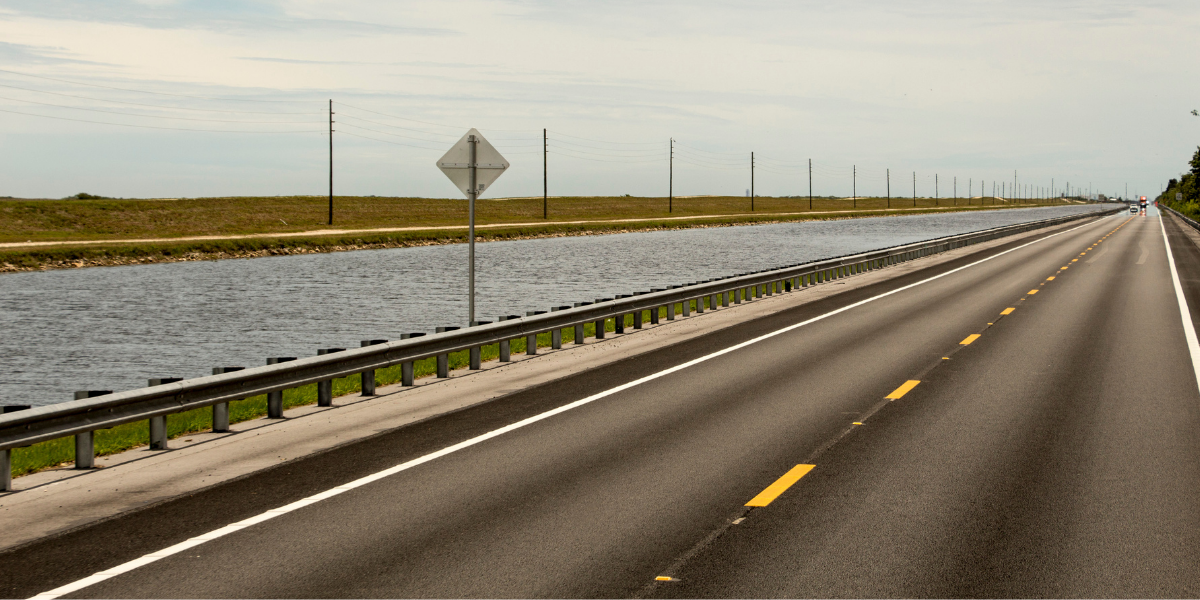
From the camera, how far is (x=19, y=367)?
20359mm

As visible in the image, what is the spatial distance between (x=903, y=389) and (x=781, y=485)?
5.15 m

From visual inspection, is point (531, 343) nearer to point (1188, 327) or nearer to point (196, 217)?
point (1188, 327)

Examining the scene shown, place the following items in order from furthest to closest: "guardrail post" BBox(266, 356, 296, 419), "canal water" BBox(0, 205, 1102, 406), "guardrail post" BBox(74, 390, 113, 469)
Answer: "canal water" BBox(0, 205, 1102, 406), "guardrail post" BBox(266, 356, 296, 419), "guardrail post" BBox(74, 390, 113, 469)

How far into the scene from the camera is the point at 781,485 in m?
8.00

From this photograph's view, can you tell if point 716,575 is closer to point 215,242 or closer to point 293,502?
point 293,502

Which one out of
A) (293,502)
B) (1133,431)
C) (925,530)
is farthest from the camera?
(1133,431)

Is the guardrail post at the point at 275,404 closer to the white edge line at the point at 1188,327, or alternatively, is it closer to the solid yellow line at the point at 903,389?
the solid yellow line at the point at 903,389

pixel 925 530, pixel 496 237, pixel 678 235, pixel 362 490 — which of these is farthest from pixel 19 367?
pixel 678 235

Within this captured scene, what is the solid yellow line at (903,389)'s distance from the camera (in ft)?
39.8

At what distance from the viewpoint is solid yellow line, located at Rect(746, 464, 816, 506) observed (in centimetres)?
753

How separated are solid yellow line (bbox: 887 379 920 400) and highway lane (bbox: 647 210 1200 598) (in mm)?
123

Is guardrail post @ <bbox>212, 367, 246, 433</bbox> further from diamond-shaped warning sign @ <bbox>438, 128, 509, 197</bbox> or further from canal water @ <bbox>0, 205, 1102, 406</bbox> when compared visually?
canal water @ <bbox>0, 205, 1102, 406</bbox>

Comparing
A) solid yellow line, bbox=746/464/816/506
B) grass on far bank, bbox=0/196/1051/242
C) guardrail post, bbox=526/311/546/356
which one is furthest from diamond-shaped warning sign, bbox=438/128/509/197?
grass on far bank, bbox=0/196/1051/242

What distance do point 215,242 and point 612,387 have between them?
5055 centimetres
